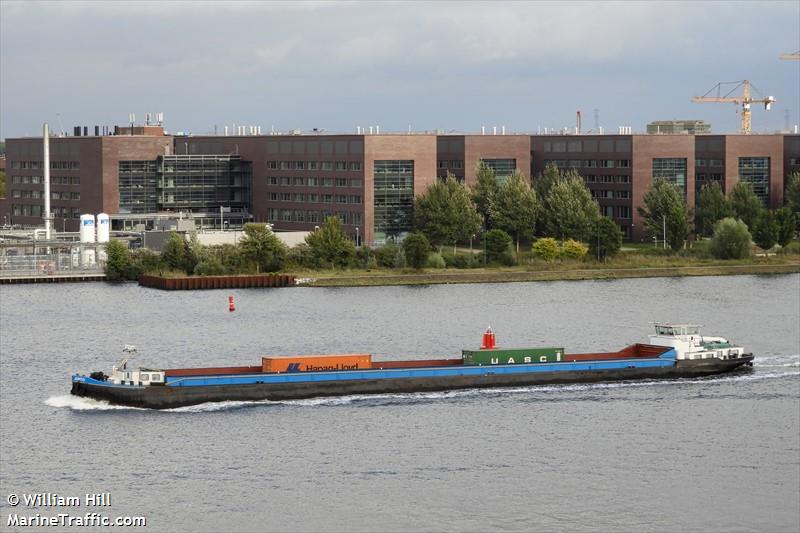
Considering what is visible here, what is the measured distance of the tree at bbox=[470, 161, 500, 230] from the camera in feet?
420

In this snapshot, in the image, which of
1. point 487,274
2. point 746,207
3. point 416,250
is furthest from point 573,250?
point 746,207

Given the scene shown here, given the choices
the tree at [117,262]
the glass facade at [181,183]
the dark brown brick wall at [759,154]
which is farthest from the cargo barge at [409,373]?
the glass facade at [181,183]

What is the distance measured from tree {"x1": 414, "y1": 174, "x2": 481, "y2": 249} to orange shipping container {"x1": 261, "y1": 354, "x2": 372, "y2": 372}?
2117 inches

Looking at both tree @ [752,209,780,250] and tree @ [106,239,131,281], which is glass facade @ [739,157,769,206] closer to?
tree @ [752,209,780,250]

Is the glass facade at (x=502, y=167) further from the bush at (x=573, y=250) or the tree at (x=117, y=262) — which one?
the tree at (x=117, y=262)

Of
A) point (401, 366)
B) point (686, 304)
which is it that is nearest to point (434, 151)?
point (686, 304)

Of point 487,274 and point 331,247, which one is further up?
point 331,247

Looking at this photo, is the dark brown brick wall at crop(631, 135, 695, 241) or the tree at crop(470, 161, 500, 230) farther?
the dark brown brick wall at crop(631, 135, 695, 241)

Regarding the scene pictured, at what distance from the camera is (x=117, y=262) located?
112m

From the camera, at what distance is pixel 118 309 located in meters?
93.3

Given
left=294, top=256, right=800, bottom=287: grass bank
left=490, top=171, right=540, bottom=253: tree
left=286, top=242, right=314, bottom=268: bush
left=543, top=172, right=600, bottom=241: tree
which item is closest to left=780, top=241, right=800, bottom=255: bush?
left=294, top=256, right=800, bottom=287: grass bank

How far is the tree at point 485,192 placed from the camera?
12794 cm

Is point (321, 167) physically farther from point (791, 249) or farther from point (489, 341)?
point (489, 341)

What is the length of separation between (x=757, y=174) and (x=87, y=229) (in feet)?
192
